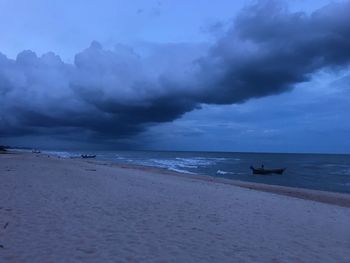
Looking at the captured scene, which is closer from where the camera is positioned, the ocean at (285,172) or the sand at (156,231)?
the sand at (156,231)

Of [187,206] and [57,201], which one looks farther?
[187,206]

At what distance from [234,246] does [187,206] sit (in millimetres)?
5625

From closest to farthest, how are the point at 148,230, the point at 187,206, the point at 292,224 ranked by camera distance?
the point at 148,230 < the point at 292,224 < the point at 187,206

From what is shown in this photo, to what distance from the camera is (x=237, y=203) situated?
52.4 ft

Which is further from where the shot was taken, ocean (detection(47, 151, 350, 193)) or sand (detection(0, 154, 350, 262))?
ocean (detection(47, 151, 350, 193))

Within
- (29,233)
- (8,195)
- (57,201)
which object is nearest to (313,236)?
(29,233)

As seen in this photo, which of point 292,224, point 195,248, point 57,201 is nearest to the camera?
point 195,248

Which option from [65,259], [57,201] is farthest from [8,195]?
[65,259]

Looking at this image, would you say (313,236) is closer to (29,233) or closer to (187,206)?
(187,206)

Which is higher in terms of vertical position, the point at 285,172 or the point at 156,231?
the point at 285,172

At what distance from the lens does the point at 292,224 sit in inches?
471

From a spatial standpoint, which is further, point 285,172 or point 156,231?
point 285,172

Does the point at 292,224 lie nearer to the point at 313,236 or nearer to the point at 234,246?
the point at 313,236

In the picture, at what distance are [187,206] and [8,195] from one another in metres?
6.79
